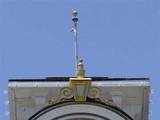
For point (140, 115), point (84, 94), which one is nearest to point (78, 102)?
point (84, 94)

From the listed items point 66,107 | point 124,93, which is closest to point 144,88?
point 124,93

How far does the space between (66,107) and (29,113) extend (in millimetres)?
2005

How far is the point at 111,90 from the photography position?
46.2 metres

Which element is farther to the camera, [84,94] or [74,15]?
[74,15]

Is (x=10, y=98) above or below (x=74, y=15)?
below

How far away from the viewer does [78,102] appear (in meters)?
45.7

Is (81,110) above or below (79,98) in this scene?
below

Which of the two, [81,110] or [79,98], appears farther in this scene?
[79,98]

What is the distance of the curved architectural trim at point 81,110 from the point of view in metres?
45.5

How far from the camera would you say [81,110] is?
45.6 m

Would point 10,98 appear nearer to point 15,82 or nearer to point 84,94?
point 15,82

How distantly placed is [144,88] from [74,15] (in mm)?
5932

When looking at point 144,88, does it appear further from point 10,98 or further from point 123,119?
point 10,98

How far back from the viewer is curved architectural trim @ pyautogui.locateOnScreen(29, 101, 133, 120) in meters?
45.5
